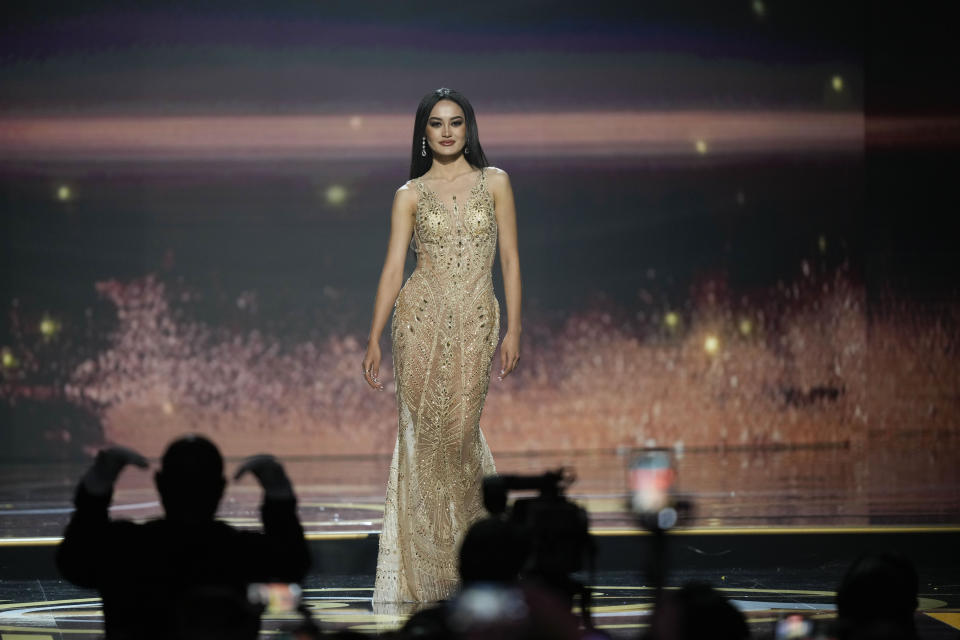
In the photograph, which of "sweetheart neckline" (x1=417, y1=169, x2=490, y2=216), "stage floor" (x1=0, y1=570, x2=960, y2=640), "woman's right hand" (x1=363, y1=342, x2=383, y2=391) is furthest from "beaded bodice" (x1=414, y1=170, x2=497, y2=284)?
"stage floor" (x1=0, y1=570, x2=960, y2=640)

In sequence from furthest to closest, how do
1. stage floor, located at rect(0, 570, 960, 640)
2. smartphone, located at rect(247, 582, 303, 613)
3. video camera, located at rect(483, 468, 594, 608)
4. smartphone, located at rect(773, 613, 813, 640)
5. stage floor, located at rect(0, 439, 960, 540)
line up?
stage floor, located at rect(0, 439, 960, 540) → stage floor, located at rect(0, 570, 960, 640) → video camera, located at rect(483, 468, 594, 608) → smartphone, located at rect(247, 582, 303, 613) → smartphone, located at rect(773, 613, 813, 640)

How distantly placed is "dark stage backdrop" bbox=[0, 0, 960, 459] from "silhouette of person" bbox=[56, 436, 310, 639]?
691 centimetres

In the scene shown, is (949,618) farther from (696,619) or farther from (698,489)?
(698,489)

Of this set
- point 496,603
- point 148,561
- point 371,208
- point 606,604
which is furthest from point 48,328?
point 496,603

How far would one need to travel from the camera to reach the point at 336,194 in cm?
905

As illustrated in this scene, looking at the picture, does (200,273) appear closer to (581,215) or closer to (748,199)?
(581,215)

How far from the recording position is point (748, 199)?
928 centimetres

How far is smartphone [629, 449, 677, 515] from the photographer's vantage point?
2.02m

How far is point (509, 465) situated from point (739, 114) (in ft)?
9.37

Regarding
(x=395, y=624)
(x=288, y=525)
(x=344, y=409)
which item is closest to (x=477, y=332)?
(x=395, y=624)

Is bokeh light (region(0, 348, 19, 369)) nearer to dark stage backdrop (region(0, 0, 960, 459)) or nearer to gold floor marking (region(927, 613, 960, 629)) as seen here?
dark stage backdrop (region(0, 0, 960, 459))

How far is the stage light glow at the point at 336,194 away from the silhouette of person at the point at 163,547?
22.9ft

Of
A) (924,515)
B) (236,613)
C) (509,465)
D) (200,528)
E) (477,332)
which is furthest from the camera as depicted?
(509,465)

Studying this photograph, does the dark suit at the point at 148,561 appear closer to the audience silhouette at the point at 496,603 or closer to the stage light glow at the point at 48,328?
the audience silhouette at the point at 496,603
